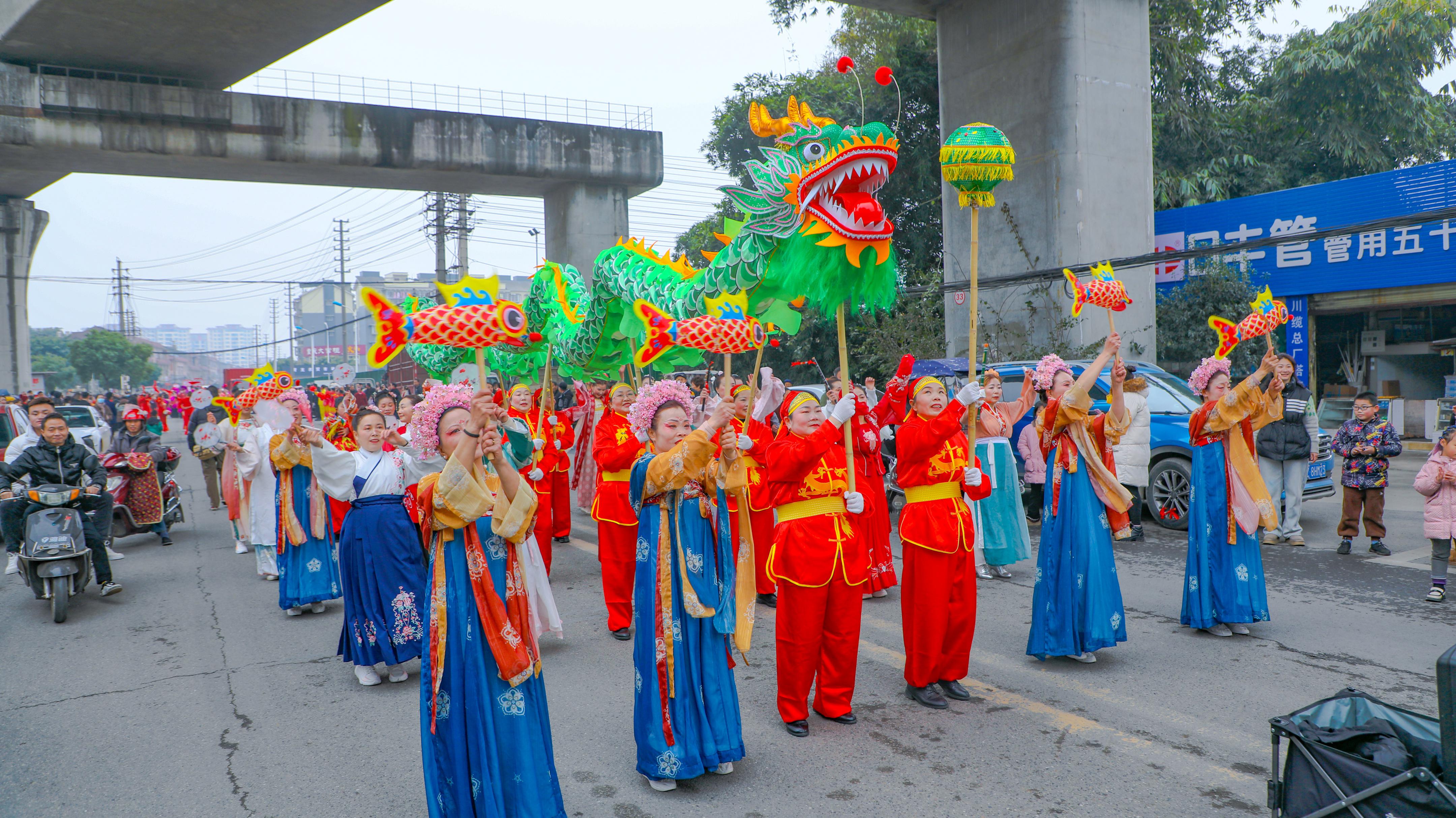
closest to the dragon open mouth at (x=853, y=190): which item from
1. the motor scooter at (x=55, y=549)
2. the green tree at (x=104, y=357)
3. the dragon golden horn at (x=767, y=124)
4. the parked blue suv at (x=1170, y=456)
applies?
the dragon golden horn at (x=767, y=124)

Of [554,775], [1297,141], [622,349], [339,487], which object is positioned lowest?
[554,775]

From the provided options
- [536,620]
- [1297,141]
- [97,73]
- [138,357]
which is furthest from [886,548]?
[138,357]

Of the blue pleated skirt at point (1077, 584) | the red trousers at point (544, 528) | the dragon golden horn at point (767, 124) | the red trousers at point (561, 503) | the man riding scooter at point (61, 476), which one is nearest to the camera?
the dragon golden horn at point (767, 124)

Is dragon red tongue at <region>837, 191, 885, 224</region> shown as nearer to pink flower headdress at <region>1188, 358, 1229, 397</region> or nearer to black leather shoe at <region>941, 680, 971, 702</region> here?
black leather shoe at <region>941, 680, 971, 702</region>

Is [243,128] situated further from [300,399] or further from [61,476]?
[300,399]

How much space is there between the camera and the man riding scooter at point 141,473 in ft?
32.4

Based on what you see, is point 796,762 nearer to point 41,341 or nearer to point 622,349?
point 622,349

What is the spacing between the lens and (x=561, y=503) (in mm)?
8961

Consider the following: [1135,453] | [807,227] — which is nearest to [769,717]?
[807,227]

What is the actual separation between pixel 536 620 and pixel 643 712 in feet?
5.59

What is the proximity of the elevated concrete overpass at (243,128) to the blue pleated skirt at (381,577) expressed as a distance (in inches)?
478

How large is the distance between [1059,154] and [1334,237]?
3775 mm

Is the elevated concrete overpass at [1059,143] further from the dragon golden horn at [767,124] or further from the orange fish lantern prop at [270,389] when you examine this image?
the orange fish lantern prop at [270,389]

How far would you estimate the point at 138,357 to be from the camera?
200 feet
